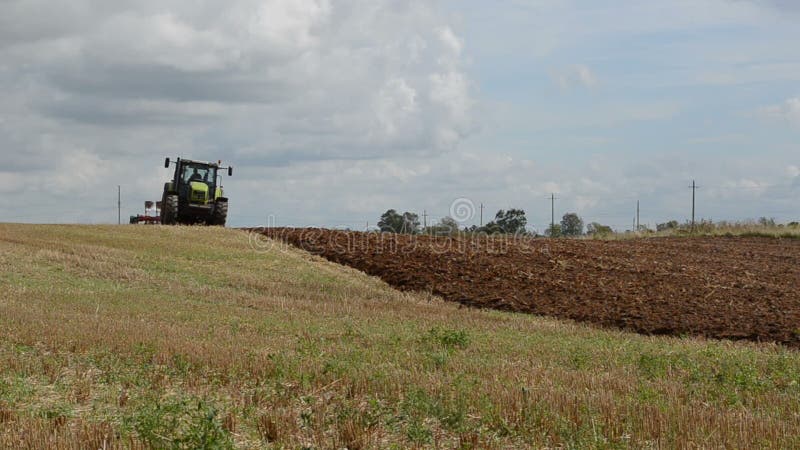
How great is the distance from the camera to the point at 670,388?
10.5 m

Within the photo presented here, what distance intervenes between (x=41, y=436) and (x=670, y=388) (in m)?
7.02

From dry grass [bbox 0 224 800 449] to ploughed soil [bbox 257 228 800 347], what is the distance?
76.6 inches

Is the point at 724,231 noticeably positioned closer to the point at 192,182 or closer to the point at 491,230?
the point at 491,230

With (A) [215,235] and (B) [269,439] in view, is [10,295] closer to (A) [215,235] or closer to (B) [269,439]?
(B) [269,439]

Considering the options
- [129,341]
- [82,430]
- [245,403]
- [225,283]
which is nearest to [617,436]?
[245,403]

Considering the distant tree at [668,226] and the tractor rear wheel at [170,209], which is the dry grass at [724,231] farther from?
the tractor rear wheel at [170,209]

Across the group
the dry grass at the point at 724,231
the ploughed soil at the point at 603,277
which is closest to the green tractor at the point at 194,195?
the ploughed soil at the point at 603,277

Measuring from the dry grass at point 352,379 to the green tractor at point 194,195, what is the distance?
21858mm

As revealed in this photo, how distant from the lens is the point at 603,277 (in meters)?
25.7

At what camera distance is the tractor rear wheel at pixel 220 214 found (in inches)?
1698

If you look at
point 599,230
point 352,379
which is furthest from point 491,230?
point 352,379

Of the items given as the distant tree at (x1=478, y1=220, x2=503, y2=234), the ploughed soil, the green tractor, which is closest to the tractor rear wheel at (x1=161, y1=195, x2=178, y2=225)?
the green tractor

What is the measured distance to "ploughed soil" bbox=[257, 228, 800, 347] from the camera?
20.1 meters

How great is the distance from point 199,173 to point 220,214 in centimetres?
226
